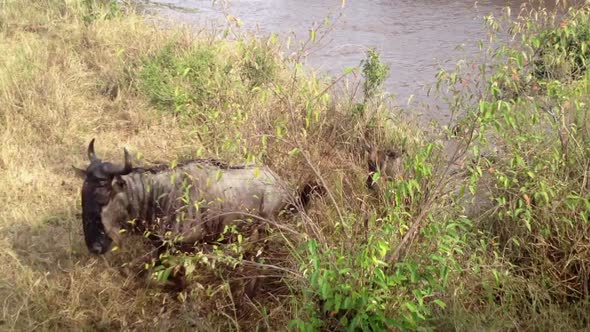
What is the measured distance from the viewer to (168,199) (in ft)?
12.3

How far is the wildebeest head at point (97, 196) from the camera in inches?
137

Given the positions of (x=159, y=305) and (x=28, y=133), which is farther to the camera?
(x=28, y=133)

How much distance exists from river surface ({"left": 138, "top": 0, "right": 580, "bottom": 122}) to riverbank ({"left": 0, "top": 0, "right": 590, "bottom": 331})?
175 cm

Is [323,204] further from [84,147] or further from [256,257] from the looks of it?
[84,147]

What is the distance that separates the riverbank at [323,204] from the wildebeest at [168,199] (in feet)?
0.80

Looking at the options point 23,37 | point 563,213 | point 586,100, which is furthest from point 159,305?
point 23,37

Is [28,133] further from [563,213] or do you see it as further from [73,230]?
[563,213]

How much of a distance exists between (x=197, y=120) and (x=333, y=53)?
3956mm

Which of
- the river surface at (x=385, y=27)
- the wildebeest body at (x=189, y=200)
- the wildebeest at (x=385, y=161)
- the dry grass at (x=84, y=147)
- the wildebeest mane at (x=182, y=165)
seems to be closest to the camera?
the dry grass at (x=84, y=147)

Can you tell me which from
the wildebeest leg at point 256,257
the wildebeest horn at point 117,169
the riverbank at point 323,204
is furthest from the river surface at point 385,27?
the wildebeest horn at point 117,169

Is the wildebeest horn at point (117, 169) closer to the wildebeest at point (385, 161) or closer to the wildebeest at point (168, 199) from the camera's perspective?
the wildebeest at point (168, 199)

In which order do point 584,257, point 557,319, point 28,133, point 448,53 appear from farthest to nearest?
point 448,53 < point 28,133 < point 584,257 < point 557,319

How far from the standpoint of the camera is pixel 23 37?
781 centimetres

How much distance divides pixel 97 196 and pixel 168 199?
478mm
